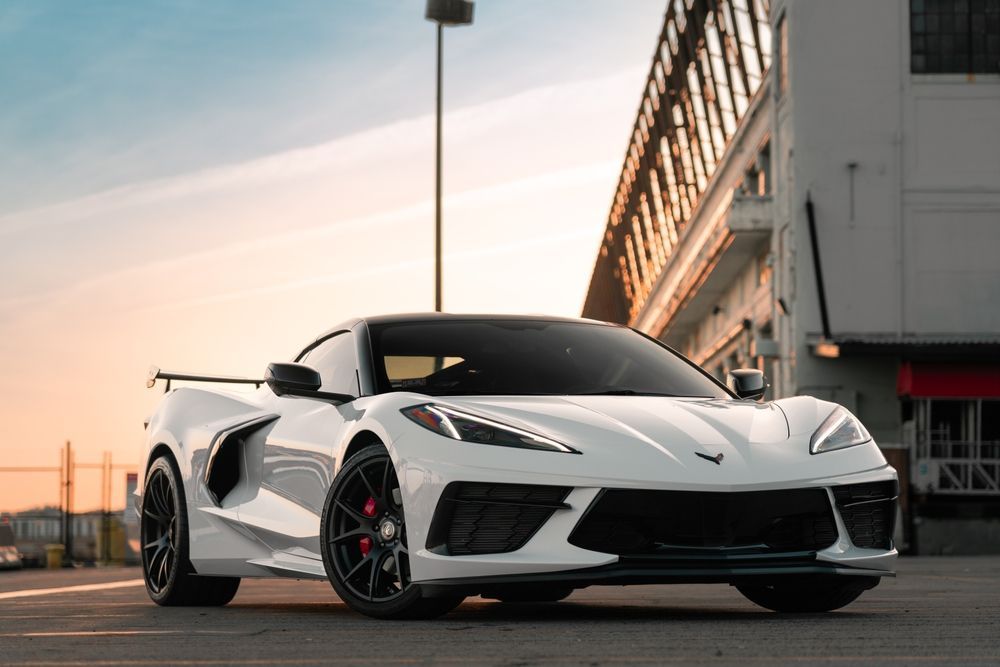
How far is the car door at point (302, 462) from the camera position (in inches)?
263

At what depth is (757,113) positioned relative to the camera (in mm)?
36781

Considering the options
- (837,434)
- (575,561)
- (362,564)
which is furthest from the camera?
(837,434)

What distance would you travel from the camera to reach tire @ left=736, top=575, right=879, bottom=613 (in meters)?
6.56

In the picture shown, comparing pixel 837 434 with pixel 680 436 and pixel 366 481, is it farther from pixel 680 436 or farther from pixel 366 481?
pixel 366 481

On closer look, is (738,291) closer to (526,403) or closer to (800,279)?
(800,279)

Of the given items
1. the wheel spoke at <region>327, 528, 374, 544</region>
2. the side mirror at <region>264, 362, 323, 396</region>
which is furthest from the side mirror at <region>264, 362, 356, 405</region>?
the wheel spoke at <region>327, 528, 374, 544</region>

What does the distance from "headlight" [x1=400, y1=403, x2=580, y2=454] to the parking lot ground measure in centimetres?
66

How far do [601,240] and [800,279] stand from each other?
4121 cm

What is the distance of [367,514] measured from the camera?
630 centimetres

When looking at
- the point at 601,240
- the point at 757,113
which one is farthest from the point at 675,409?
the point at 601,240

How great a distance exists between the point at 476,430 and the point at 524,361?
1175 mm

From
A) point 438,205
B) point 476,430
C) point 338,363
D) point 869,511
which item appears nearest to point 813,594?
point 869,511

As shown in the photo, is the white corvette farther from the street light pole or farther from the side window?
the street light pole

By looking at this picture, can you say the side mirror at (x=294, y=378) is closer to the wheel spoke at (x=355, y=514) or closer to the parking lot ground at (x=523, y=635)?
the wheel spoke at (x=355, y=514)
